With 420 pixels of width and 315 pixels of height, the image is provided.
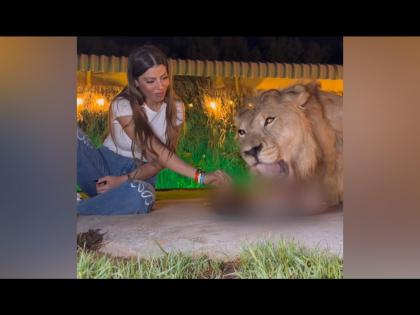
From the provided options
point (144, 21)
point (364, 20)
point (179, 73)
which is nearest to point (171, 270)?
point (179, 73)

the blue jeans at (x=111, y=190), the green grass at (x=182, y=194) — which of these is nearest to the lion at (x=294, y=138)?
the green grass at (x=182, y=194)

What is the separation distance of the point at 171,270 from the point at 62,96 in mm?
1838

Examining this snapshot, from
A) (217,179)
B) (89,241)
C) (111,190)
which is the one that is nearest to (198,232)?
(217,179)

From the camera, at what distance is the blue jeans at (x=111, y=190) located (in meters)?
5.96

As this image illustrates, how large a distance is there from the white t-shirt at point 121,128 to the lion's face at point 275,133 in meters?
0.63

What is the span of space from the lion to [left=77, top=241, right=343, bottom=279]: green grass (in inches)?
21.8

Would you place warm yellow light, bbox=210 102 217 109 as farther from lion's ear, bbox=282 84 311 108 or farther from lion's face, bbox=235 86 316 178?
lion's ear, bbox=282 84 311 108

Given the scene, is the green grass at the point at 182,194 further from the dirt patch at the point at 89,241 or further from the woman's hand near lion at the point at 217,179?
the dirt patch at the point at 89,241

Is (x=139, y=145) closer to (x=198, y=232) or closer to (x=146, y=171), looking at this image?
(x=146, y=171)

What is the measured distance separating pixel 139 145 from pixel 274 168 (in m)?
1.25

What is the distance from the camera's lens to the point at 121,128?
19.7ft

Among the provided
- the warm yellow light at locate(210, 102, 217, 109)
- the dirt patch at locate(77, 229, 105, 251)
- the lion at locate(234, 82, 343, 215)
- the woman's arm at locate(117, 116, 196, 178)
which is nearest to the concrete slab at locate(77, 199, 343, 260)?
the dirt patch at locate(77, 229, 105, 251)
